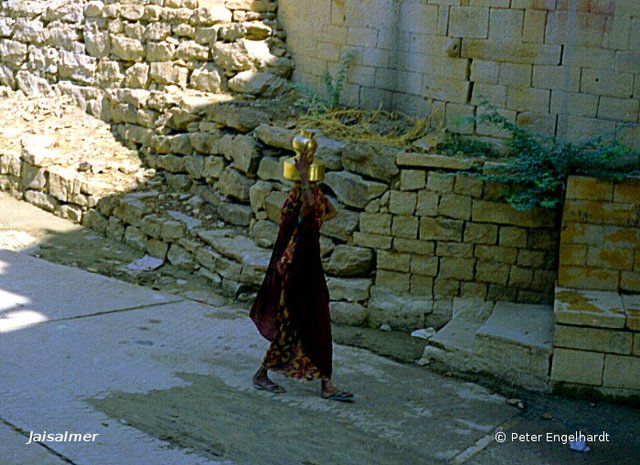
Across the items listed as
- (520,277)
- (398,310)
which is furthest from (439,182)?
(398,310)

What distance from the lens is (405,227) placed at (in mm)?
6887

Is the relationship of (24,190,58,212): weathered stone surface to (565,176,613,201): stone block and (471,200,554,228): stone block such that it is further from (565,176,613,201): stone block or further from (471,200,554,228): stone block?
(565,176,613,201): stone block

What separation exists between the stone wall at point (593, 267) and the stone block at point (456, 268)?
801 mm

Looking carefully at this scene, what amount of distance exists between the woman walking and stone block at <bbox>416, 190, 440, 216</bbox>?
5.62 feet

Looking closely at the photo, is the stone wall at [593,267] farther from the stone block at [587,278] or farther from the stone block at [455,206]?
the stone block at [455,206]

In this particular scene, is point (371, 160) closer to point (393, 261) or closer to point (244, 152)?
point (393, 261)

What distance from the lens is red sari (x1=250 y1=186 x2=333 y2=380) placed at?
5145mm

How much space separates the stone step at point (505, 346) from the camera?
5.82 m

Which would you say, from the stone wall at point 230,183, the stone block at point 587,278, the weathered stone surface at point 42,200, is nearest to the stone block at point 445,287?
the stone wall at point 230,183

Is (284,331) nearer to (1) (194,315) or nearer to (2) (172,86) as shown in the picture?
(1) (194,315)

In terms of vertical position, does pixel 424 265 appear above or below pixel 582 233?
below

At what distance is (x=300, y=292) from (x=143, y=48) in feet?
18.9

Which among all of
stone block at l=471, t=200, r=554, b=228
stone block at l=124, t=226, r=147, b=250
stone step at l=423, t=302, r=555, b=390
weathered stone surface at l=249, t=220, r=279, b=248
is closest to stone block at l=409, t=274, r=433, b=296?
stone step at l=423, t=302, r=555, b=390

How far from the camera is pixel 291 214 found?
520 centimetres
